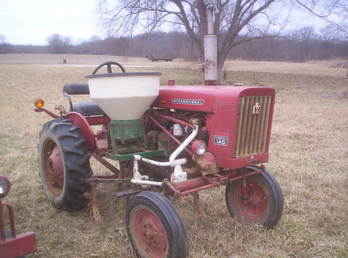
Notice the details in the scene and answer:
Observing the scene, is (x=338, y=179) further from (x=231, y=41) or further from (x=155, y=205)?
(x=231, y=41)

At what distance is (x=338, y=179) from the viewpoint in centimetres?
530

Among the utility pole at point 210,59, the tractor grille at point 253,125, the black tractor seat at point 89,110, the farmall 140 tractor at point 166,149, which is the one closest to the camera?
the farmall 140 tractor at point 166,149

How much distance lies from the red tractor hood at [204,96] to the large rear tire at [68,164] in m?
0.91

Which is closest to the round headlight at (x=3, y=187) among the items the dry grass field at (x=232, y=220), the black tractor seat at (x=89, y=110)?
the dry grass field at (x=232, y=220)

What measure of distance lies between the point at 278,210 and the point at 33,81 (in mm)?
17133

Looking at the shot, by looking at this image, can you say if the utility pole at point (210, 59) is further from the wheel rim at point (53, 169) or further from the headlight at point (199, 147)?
the wheel rim at point (53, 169)

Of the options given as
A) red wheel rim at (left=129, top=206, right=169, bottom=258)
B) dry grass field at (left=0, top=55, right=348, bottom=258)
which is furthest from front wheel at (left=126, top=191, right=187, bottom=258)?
dry grass field at (left=0, top=55, right=348, bottom=258)

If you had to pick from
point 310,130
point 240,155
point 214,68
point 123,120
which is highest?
point 214,68

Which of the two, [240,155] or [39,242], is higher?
[240,155]

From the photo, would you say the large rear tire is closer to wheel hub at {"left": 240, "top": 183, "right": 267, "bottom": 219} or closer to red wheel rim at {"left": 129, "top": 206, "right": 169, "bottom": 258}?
red wheel rim at {"left": 129, "top": 206, "right": 169, "bottom": 258}

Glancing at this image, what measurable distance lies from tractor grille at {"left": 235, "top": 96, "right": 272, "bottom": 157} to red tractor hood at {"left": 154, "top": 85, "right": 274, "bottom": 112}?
0.07 meters

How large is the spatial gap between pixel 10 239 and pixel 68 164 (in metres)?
1.10

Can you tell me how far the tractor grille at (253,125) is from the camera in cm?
342

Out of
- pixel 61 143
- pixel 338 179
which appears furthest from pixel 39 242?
pixel 338 179
